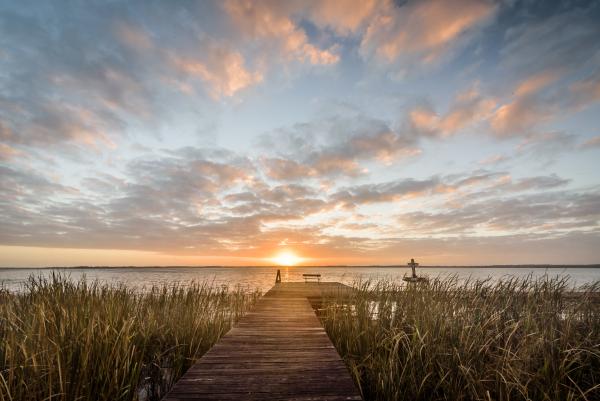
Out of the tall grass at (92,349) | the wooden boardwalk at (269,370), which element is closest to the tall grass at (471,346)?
the wooden boardwalk at (269,370)

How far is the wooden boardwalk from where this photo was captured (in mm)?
2346

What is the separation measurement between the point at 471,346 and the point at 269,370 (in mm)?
2744

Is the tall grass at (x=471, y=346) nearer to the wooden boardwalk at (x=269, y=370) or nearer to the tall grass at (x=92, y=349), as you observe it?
the wooden boardwalk at (x=269, y=370)

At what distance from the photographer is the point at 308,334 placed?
448 centimetres

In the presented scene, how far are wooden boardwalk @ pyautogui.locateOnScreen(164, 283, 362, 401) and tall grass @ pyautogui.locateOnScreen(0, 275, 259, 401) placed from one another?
1051mm

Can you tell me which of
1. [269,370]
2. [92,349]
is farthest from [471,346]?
[92,349]

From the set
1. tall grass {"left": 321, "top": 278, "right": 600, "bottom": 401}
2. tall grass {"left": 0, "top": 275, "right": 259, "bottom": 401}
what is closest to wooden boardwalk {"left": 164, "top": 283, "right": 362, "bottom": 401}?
tall grass {"left": 321, "top": 278, "right": 600, "bottom": 401}

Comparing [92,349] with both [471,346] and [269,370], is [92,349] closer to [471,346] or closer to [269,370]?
[269,370]

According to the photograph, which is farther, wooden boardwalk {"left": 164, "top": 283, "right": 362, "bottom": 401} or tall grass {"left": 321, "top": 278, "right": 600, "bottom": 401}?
tall grass {"left": 321, "top": 278, "right": 600, "bottom": 401}

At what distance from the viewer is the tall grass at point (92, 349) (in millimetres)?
2893

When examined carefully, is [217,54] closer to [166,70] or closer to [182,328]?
[166,70]

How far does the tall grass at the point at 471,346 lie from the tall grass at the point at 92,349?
114 inches

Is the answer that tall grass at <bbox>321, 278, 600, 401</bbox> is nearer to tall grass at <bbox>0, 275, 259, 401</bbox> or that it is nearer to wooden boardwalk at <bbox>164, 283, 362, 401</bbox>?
wooden boardwalk at <bbox>164, 283, 362, 401</bbox>

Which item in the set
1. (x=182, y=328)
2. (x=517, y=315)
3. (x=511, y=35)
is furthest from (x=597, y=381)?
(x=511, y=35)
